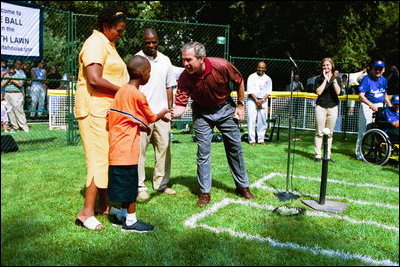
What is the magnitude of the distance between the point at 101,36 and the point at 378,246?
3206mm

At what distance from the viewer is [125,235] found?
3871 mm

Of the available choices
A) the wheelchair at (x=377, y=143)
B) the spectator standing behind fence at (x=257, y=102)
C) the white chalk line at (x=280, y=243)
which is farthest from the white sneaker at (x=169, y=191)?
the spectator standing behind fence at (x=257, y=102)

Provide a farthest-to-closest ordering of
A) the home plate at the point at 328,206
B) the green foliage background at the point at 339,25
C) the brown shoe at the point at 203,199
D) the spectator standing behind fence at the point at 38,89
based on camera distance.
A: the spectator standing behind fence at the point at 38,89, the brown shoe at the point at 203,199, the home plate at the point at 328,206, the green foliage background at the point at 339,25

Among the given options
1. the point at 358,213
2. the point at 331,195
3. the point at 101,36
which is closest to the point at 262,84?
the point at 331,195

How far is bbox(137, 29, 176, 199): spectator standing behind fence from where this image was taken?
528 centimetres

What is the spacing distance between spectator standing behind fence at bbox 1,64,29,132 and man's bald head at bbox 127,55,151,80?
6.69 metres

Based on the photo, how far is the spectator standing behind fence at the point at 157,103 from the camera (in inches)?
208

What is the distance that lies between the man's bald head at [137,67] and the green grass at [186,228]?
4.11 feet

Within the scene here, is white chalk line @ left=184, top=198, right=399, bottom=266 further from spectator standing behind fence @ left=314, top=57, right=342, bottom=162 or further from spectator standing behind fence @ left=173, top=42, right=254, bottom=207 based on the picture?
spectator standing behind fence @ left=314, top=57, right=342, bottom=162

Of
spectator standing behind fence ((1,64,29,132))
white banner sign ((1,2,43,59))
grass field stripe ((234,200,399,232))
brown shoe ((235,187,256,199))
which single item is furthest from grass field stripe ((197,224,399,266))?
spectator standing behind fence ((1,64,29,132))

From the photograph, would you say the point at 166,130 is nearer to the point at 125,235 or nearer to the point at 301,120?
the point at 125,235

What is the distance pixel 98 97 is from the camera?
154 inches

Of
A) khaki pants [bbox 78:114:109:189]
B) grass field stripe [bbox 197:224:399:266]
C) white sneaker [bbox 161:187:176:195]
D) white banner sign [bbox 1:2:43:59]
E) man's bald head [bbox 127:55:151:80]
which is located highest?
white banner sign [bbox 1:2:43:59]

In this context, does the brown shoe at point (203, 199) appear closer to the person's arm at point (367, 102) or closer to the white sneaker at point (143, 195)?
the white sneaker at point (143, 195)
